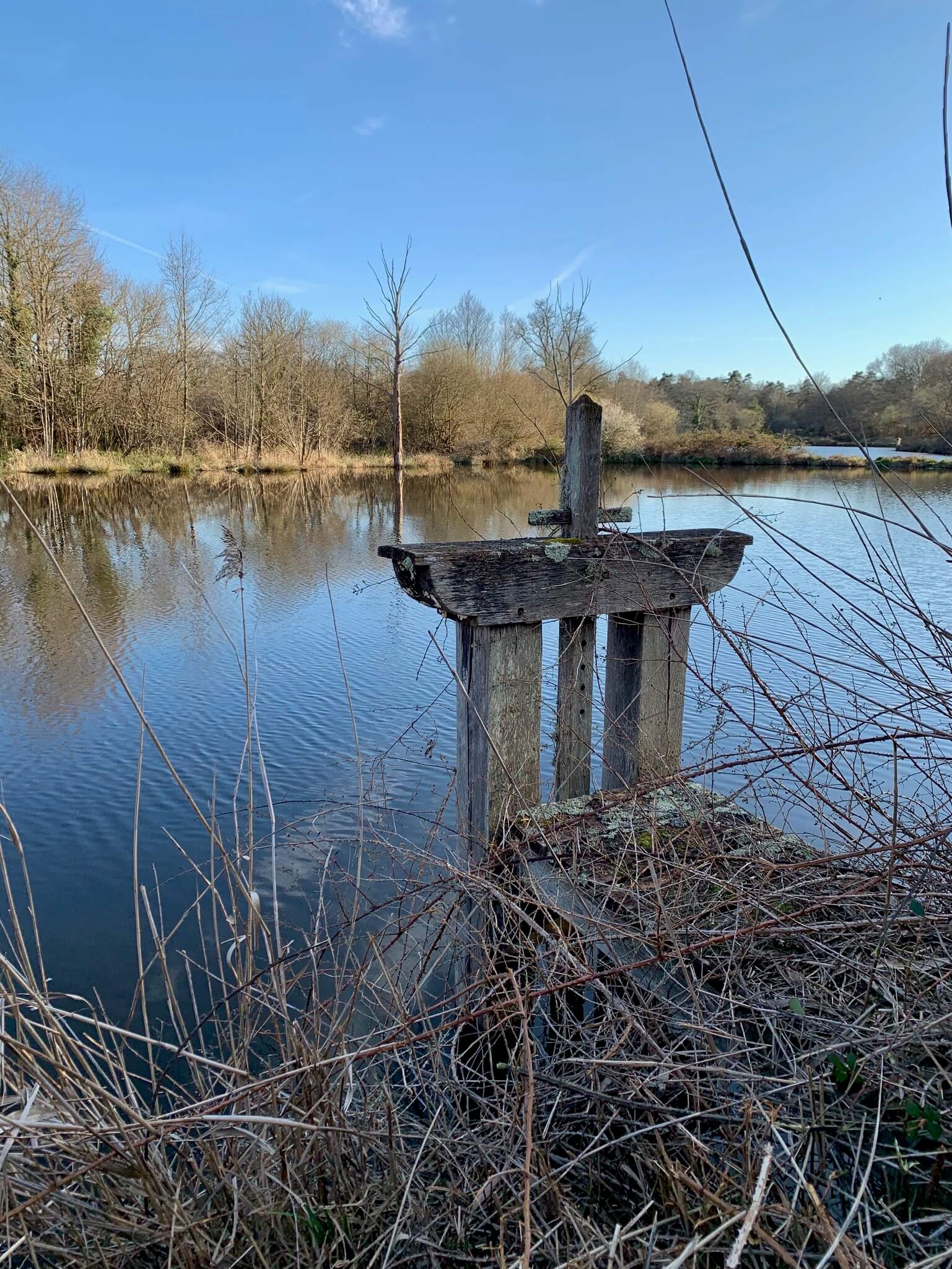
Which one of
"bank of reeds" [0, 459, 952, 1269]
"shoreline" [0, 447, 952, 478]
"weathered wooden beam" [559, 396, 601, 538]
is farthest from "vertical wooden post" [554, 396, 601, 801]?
"shoreline" [0, 447, 952, 478]

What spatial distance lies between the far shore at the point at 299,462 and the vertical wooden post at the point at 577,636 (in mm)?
18360

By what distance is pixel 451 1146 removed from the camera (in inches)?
64.0

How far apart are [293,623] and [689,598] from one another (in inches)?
294

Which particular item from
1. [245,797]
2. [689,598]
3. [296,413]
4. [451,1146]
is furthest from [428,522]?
[296,413]

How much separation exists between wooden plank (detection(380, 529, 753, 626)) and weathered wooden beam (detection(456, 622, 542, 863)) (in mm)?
91

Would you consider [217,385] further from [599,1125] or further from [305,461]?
[599,1125]

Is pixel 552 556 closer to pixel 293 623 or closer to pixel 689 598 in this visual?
pixel 689 598

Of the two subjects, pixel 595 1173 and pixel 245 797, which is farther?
pixel 245 797

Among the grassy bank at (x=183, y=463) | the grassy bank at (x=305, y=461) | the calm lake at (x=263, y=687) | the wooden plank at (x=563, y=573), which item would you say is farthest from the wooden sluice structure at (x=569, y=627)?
the grassy bank at (x=183, y=463)

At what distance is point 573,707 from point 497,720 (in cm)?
43

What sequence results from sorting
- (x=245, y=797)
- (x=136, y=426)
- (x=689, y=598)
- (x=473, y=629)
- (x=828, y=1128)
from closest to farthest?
1. (x=828, y=1128)
2. (x=473, y=629)
3. (x=689, y=598)
4. (x=245, y=797)
5. (x=136, y=426)

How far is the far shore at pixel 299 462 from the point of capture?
25109 millimetres

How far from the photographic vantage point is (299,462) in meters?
33.8

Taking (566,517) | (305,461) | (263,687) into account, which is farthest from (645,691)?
(305,461)
